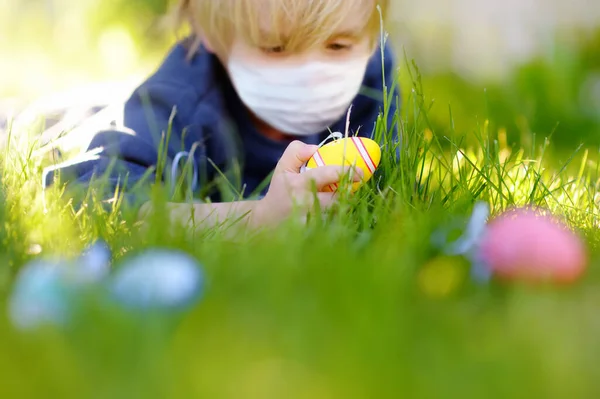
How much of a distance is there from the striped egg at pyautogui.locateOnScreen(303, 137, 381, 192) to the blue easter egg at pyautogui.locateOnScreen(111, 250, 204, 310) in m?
0.54

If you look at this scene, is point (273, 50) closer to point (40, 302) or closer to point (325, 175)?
point (325, 175)

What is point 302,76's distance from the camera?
191 cm

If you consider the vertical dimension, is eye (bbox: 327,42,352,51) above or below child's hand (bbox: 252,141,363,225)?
above

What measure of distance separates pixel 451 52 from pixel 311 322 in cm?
299

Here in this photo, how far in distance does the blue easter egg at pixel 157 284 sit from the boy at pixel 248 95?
0.53 metres

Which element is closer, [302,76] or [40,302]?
[40,302]

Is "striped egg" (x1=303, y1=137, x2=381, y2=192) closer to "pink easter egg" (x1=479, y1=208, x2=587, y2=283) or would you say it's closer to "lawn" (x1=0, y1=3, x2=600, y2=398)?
"lawn" (x1=0, y1=3, x2=600, y2=398)

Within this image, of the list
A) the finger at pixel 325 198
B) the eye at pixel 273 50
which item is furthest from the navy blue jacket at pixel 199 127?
the finger at pixel 325 198

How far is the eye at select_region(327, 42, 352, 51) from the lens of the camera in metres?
1.92

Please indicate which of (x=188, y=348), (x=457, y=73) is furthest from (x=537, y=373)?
(x=457, y=73)

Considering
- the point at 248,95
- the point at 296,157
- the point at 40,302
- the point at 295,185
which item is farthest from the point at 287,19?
the point at 40,302

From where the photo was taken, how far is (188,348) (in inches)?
31.6

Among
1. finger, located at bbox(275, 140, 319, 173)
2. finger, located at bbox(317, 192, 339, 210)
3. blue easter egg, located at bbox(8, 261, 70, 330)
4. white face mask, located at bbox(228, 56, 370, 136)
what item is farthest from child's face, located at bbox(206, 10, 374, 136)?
blue easter egg, located at bbox(8, 261, 70, 330)

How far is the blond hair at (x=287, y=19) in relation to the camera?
5.91 ft
